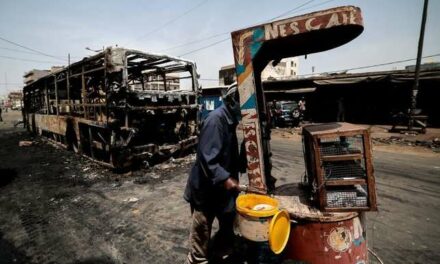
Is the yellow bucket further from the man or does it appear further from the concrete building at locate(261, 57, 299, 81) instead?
the concrete building at locate(261, 57, 299, 81)

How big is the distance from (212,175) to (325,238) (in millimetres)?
1125

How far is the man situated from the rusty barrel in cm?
68

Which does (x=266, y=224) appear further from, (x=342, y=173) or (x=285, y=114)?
(x=285, y=114)

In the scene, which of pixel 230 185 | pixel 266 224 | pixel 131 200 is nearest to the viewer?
pixel 266 224

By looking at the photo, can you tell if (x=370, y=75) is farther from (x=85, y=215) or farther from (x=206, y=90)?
(x=85, y=215)

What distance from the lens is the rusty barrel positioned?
226 cm

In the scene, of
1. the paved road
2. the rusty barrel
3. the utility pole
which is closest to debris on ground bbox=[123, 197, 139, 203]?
the paved road

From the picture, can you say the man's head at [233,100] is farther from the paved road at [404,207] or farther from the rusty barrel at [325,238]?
the paved road at [404,207]

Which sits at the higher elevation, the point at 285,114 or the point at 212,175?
the point at 285,114

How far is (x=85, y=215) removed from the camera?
4.93m

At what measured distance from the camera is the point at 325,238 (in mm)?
2260

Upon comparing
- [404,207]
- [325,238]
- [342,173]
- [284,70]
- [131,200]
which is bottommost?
[404,207]

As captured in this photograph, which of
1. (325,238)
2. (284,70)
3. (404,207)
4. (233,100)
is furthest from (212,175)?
(284,70)

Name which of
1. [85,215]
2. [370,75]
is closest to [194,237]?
[85,215]
